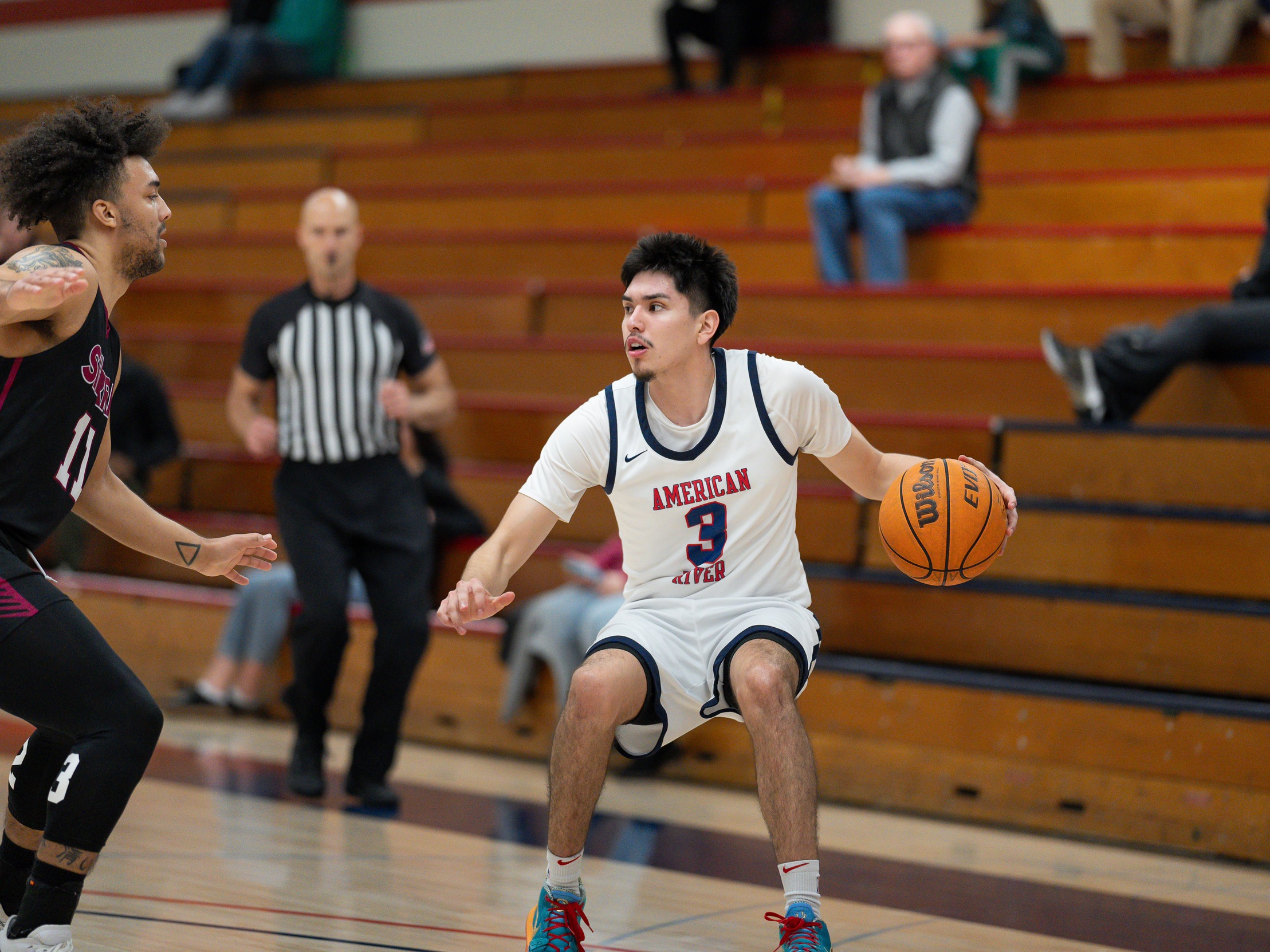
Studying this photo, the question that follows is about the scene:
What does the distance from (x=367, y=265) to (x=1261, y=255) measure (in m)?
4.76

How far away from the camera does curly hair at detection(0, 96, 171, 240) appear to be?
269 centimetres

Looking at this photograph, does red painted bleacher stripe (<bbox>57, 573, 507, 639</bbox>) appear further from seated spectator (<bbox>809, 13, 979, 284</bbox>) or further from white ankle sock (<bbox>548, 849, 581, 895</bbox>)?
white ankle sock (<bbox>548, 849, 581, 895</bbox>)

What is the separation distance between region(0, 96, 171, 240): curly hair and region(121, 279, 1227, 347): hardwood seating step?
159 inches

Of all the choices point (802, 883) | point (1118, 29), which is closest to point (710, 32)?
point (1118, 29)

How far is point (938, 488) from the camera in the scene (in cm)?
307

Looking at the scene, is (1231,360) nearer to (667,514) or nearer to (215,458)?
(667,514)

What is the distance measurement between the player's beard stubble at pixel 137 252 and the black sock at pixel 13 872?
1138 millimetres

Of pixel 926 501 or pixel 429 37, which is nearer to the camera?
pixel 926 501

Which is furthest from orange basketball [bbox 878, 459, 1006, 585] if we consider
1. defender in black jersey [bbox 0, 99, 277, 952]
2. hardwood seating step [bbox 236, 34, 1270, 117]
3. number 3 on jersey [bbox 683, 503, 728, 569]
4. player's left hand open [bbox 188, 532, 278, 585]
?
hardwood seating step [bbox 236, 34, 1270, 117]

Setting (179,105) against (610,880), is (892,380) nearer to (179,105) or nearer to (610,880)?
(610,880)

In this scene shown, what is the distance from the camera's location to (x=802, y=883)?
2723 millimetres

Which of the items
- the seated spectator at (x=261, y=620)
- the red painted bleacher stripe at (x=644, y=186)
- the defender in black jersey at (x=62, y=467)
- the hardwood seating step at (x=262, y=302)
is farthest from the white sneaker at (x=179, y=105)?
the defender in black jersey at (x=62, y=467)

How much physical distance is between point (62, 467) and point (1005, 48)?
5769 mm

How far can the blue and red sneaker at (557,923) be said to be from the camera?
2795 mm
